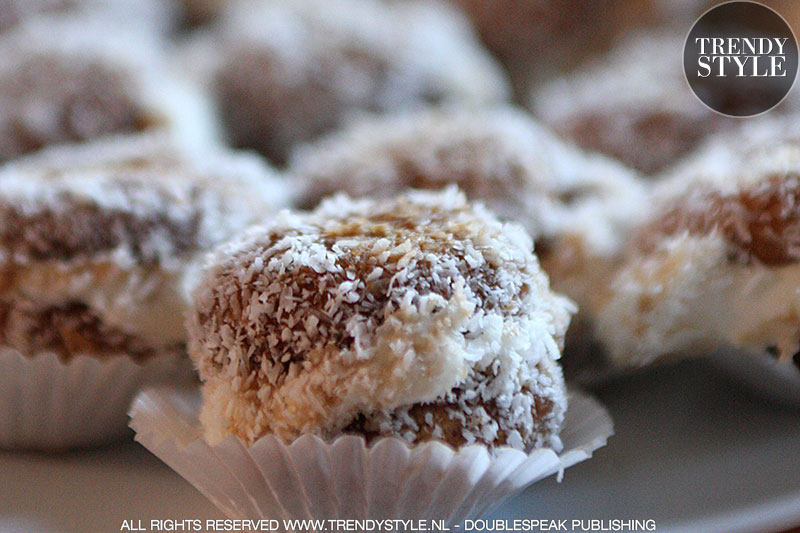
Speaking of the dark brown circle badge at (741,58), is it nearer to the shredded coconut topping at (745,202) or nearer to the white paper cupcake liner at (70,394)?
the shredded coconut topping at (745,202)

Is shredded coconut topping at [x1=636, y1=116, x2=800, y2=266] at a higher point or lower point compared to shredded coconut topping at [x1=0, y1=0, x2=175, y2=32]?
lower

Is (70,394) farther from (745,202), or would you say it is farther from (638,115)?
(638,115)

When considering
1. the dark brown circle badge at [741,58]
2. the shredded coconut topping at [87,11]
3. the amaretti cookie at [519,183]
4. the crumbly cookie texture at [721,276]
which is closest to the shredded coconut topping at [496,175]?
the amaretti cookie at [519,183]

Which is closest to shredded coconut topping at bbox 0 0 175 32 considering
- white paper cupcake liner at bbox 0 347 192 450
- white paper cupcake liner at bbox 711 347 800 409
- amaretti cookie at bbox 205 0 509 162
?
amaretti cookie at bbox 205 0 509 162

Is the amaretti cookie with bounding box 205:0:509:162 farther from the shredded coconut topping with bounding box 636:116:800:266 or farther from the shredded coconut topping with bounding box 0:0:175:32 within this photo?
the shredded coconut topping with bounding box 636:116:800:266

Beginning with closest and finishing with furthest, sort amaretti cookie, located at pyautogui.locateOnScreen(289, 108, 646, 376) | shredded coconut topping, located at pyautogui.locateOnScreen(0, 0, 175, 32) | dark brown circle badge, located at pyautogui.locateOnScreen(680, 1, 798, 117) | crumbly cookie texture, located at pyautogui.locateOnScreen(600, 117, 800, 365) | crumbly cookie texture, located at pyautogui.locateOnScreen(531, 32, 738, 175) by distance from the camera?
1. crumbly cookie texture, located at pyautogui.locateOnScreen(600, 117, 800, 365)
2. amaretti cookie, located at pyautogui.locateOnScreen(289, 108, 646, 376)
3. dark brown circle badge, located at pyautogui.locateOnScreen(680, 1, 798, 117)
4. crumbly cookie texture, located at pyautogui.locateOnScreen(531, 32, 738, 175)
5. shredded coconut topping, located at pyautogui.locateOnScreen(0, 0, 175, 32)

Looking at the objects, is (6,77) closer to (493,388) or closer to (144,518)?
(144,518)

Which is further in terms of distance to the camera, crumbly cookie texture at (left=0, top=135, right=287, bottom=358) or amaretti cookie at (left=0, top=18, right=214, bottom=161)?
amaretti cookie at (left=0, top=18, right=214, bottom=161)

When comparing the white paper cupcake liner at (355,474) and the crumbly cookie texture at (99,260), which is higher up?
the crumbly cookie texture at (99,260)
